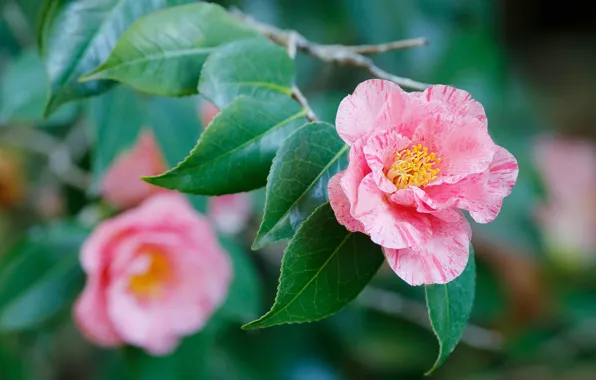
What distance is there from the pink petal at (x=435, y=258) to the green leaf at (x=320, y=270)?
35mm

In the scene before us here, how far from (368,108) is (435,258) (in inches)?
3.3

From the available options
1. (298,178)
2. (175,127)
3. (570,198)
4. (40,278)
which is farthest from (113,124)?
(570,198)

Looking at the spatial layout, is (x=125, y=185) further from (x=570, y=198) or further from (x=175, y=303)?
(x=570, y=198)

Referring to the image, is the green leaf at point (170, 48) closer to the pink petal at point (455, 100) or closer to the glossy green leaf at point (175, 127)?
the pink petal at point (455, 100)

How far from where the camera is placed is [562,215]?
1386 mm

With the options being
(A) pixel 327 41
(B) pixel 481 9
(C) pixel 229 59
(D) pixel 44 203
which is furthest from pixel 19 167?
(B) pixel 481 9

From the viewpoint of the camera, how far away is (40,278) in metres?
0.74

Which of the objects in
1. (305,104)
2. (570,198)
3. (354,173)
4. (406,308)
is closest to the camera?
(354,173)

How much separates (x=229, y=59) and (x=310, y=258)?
0.14 metres

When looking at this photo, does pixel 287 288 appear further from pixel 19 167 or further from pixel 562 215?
pixel 562 215

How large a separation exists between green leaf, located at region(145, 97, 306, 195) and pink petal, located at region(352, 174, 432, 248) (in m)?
0.09

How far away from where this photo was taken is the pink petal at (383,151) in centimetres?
34

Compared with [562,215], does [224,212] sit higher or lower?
higher

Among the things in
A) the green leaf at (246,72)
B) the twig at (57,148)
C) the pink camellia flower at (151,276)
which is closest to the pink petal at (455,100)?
the green leaf at (246,72)
